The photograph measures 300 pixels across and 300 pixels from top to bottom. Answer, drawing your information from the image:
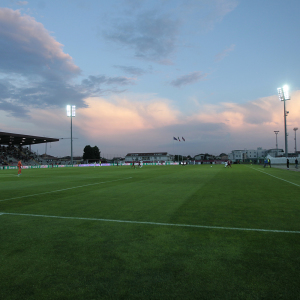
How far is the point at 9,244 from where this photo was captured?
4.42 m

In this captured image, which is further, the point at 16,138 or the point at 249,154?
the point at 249,154

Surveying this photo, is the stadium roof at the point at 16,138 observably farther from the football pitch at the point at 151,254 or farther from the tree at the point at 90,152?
the football pitch at the point at 151,254

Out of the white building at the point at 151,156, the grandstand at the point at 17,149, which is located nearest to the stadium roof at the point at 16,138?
the grandstand at the point at 17,149

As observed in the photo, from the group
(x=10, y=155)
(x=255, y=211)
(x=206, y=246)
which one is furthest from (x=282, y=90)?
(x=10, y=155)

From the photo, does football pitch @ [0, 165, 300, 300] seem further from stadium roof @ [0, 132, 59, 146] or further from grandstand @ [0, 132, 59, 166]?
grandstand @ [0, 132, 59, 166]

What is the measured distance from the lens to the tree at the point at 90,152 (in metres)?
112

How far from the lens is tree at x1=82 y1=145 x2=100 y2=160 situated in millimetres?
111875

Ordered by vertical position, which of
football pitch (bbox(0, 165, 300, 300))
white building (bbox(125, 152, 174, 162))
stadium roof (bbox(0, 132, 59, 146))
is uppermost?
stadium roof (bbox(0, 132, 59, 146))

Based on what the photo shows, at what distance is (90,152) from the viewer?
113 metres

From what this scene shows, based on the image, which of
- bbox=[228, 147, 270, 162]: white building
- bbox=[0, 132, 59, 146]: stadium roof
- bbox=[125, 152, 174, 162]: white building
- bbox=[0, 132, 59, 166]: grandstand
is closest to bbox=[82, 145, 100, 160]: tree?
bbox=[125, 152, 174, 162]: white building

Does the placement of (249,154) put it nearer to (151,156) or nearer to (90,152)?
(151,156)

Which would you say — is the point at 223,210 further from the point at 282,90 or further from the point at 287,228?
the point at 282,90

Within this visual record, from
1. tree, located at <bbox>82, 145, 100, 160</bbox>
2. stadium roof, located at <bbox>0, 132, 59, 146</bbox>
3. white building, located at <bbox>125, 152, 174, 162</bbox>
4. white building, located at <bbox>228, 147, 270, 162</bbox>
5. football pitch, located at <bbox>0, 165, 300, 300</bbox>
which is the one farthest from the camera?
white building, located at <bbox>228, 147, 270, 162</bbox>

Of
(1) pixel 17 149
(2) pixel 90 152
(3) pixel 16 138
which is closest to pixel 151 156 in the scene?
(2) pixel 90 152
